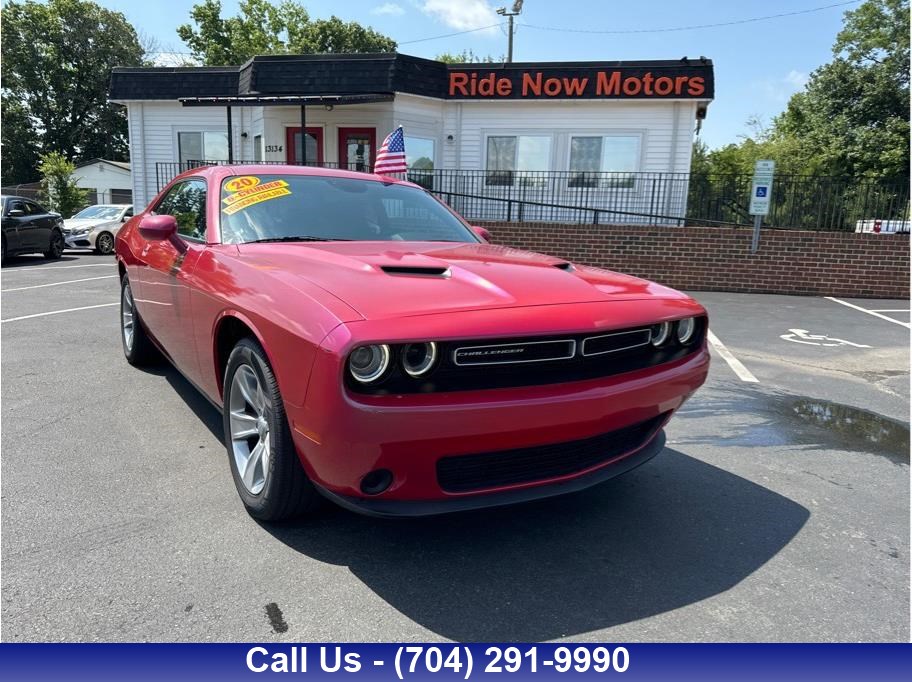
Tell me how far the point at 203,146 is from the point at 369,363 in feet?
56.6

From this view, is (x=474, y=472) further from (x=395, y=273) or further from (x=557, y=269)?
(x=557, y=269)

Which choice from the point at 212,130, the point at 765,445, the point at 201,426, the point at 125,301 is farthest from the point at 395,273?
the point at 212,130

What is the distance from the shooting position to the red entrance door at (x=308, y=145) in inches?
643

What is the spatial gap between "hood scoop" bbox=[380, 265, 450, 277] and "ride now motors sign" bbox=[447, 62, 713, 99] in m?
13.8

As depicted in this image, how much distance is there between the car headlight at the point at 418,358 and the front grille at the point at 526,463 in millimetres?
318

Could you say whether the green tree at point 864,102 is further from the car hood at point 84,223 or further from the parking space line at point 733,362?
the car hood at point 84,223

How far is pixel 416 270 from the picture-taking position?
2621mm

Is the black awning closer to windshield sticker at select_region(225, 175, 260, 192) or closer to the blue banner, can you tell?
windshield sticker at select_region(225, 175, 260, 192)

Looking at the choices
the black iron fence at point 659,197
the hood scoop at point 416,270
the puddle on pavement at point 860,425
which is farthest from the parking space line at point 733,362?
the black iron fence at point 659,197

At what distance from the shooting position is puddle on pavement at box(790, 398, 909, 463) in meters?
4.00

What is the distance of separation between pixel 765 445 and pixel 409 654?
112 inches

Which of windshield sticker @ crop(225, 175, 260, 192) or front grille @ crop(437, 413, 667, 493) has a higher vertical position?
windshield sticker @ crop(225, 175, 260, 192)

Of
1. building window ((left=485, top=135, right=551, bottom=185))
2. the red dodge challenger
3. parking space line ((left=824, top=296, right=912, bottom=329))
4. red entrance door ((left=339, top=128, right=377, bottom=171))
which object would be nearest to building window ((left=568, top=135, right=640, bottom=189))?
building window ((left=485, top=135, right=551, bottom=185))

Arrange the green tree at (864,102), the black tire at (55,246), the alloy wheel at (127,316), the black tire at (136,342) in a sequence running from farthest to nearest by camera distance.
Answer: the green tree at (864,102) < the black tire at (55,246) < the alloy wheel at (127,316) < the black tire at (136,342)
